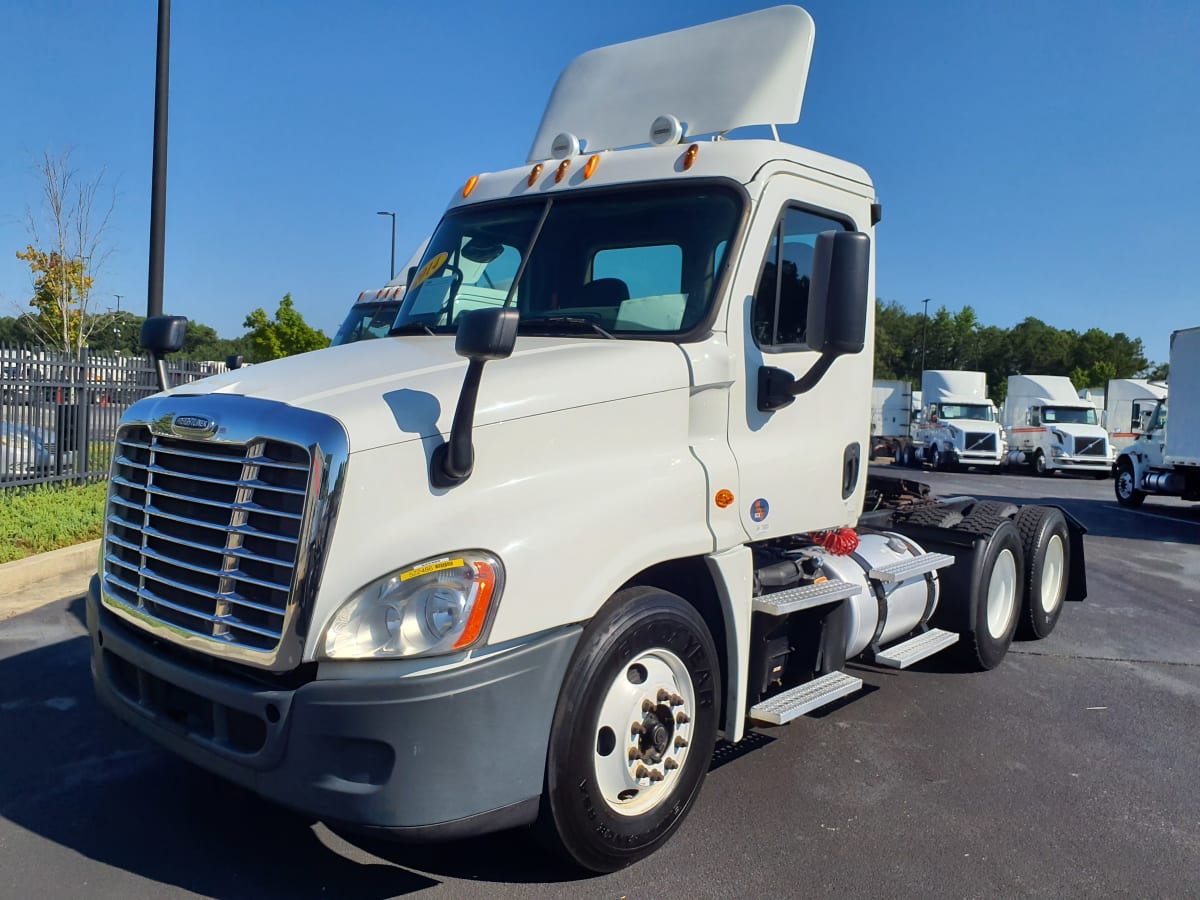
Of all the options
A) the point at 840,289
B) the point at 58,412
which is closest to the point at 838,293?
the point at 840,289

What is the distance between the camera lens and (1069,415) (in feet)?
98.7

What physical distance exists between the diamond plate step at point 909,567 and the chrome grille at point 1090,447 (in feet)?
83.1

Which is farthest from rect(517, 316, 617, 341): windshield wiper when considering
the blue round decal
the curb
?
the curb

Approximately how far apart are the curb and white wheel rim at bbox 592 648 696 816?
5577 mm

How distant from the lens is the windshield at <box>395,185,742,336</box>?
161 inches

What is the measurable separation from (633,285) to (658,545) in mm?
1258

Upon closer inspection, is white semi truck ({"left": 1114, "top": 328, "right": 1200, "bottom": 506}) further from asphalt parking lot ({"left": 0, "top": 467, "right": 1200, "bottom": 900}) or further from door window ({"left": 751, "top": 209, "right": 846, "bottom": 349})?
door window ({"left": 751, "top": 209, "right": 846, "bottom": 349})

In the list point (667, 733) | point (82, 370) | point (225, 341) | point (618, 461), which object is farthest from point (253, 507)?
point (225, 341)

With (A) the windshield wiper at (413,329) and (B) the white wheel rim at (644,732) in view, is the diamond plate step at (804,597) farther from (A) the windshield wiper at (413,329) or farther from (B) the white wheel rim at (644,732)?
(A) the windshield wiper at (413,329)

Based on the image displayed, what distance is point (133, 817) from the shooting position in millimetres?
3908

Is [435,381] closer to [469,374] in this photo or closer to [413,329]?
[469,374]

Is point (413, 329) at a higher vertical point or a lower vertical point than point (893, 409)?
lower

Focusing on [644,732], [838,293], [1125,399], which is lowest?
[644,732]

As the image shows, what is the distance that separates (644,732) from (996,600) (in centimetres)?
389
